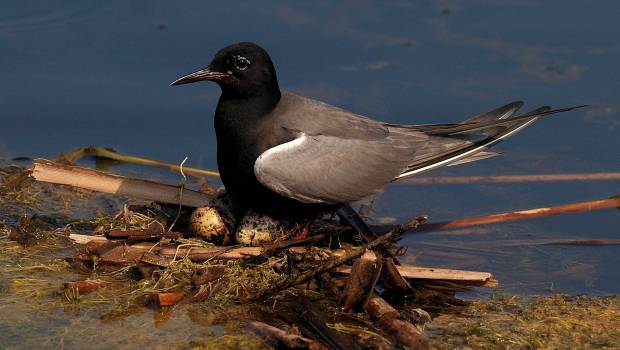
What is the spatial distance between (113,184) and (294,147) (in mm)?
1335

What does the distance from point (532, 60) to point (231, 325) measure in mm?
5286

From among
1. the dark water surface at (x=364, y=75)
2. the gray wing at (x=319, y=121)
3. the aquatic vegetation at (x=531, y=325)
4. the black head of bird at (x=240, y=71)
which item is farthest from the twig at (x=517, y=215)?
the black head of bird at (x=240, y=71)

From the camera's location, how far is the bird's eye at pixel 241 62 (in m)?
7.45

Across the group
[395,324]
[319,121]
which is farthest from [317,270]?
[319,121]

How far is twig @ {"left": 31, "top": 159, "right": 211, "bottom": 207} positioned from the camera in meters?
7.59

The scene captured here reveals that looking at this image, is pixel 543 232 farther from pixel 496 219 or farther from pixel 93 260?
pixel 93 260

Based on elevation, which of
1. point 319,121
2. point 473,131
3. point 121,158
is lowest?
point 121,158

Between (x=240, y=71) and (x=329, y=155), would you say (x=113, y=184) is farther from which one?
(x=329, y=155)

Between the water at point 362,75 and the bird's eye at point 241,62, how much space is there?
1897 mm

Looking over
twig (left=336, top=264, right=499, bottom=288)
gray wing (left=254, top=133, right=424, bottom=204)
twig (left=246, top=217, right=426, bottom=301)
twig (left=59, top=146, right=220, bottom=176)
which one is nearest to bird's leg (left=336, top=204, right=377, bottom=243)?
gray wing (left=254, top=133, right=424, bottom=204)

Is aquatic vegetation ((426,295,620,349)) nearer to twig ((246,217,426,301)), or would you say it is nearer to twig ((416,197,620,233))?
twig ((246,217,426,301))

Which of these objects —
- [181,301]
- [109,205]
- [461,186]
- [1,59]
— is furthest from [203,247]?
[1,59]

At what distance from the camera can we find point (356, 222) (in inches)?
299

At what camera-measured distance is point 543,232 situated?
8328 mm
